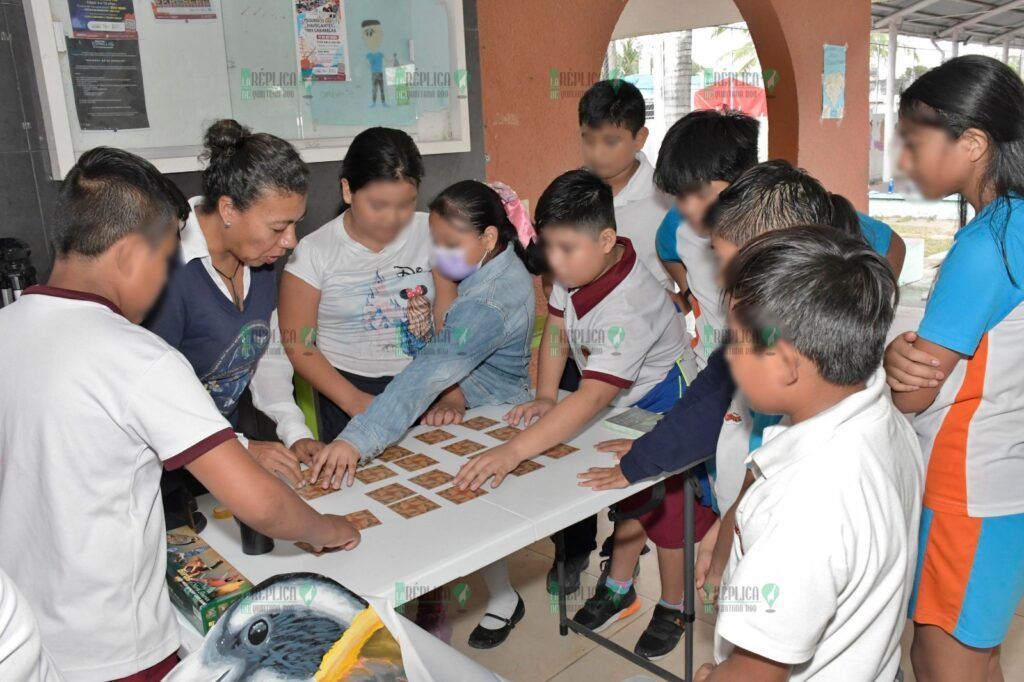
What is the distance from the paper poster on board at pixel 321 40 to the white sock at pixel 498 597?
A: 181 centimetres

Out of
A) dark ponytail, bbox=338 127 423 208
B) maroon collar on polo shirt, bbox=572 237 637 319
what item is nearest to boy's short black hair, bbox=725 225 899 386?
maroon collar on polo shirt, bbox=572 237 637 319

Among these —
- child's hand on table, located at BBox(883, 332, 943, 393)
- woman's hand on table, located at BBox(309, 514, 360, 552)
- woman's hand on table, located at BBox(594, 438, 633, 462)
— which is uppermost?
child's hand on table, located at BBox(883, 332, 943, 393)

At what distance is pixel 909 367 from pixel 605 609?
4.89 ft

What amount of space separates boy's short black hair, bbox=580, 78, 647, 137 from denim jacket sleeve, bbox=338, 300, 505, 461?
0.92 meters

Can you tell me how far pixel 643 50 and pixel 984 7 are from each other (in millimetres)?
5303

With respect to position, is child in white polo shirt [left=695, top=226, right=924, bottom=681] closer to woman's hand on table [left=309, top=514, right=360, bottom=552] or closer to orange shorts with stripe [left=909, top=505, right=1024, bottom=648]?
orange shorts with stripe [left=909, top=505, right=1024, bottom=648]

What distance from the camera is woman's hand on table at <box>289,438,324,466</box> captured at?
5.52 feet

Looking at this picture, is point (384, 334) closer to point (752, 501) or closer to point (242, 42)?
point (242, 42)

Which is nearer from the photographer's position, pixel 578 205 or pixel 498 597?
pixel 578 205

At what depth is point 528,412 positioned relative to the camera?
77.0 inches

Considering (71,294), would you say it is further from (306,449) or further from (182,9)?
(182,9)

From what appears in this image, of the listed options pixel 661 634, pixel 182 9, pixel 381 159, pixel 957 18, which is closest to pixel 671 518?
pixel 661 634

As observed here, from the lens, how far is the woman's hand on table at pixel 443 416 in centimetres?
197

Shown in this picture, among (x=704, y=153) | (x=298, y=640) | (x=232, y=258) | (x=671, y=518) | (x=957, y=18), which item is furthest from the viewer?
(x=957, y=18)
